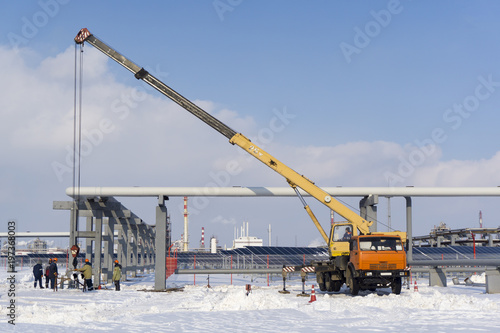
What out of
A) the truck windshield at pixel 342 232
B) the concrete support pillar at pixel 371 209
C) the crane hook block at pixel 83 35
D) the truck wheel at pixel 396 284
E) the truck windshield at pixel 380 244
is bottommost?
the truck wheel at pixel 396 284

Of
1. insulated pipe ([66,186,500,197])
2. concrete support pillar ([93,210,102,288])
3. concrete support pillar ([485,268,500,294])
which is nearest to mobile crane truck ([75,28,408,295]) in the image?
insulated pipe ([66,186,500,197])

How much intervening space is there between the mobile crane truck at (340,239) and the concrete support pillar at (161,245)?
203 inches

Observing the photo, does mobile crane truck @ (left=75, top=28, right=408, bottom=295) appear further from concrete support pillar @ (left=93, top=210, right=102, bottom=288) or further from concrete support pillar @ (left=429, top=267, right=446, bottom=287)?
concrete support pillar @ (left=93, top=210, right=102, bottom=288)

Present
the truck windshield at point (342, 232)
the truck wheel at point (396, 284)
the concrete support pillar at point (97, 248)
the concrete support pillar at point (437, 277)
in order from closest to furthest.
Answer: the truck wheel at point (396, 284) → the truck windshield at point (342, 232) → the concrete support pillar at point (97, 248) → the concrete support pillar at point (437, 277)

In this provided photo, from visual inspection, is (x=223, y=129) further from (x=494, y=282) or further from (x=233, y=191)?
(x=494, y=282)

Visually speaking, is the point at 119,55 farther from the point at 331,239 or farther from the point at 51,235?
the point at 51,235

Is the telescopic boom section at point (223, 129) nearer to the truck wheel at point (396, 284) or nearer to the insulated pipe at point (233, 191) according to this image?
the insulated pipe at point (233, 191)

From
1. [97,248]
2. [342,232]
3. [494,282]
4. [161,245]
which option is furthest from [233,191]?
[494,282]

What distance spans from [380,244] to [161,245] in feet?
37.5

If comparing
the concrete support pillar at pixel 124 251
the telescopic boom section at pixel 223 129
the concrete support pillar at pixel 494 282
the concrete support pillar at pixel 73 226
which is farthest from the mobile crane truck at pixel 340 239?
the concrete support pillar at pixel 124 251

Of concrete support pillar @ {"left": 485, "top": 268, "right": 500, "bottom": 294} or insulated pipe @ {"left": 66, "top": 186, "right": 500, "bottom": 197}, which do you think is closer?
concrete support pillar @ {"left": 485, "top": 268, "right": 500, "bottom": 294}

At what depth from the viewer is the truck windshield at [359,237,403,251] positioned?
69.8ft

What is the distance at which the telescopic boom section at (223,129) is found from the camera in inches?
976

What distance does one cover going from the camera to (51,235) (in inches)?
3191
